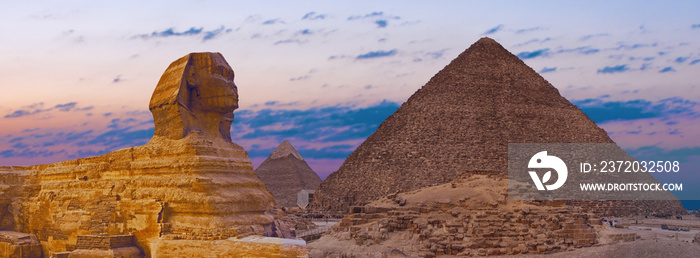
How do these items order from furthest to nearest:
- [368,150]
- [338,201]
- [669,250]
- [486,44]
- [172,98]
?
[486,44] < [368,150] < [338,201] < [669,250] < [172,98]

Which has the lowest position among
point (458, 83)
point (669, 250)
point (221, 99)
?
point (669, 250)

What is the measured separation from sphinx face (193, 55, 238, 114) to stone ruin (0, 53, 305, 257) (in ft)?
0.05

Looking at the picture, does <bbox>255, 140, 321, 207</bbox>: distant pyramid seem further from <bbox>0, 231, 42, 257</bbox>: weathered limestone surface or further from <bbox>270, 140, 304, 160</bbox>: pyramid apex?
<bbox>0, 231, 42, 257</bbox>: weathered limestone surface

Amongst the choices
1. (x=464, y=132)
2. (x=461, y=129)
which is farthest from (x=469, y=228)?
(x=461, y=129)

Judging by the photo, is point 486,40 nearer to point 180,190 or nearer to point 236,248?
point 180,190

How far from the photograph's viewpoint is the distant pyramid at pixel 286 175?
6450 cm

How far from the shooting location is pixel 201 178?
10273mm

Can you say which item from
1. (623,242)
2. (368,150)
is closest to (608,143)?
(368,150)

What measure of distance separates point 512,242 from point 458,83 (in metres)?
41.2

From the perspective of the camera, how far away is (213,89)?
37.1ft

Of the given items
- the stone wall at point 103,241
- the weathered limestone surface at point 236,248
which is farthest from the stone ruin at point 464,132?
the weathered limestone surface at point 236,248

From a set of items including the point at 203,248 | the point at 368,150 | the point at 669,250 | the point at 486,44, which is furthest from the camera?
the point at 486,44

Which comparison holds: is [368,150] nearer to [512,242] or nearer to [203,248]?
[512,242]

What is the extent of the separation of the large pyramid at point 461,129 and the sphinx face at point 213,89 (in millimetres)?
35022
